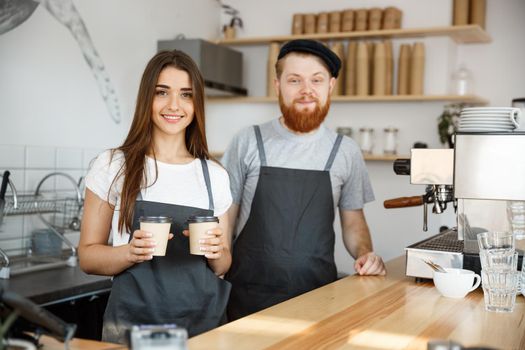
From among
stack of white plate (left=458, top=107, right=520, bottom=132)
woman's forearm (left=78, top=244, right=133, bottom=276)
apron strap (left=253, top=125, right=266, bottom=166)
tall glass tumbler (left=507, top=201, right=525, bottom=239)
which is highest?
stack of white plate (left=458, top=107, right=520, bottom=132)

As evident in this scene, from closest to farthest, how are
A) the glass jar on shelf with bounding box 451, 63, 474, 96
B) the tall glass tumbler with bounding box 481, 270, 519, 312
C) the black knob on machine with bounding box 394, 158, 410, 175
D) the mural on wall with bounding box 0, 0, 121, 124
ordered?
the tall glass tumbler with bounding box 481, 270, 519, 312 < the black knob on machine with bounding box 394, 158, 410, 175 < the mural on wall with bounding box 0, 0, 121, 124 < the glass jar on shelf with bounding box 451, 63, 474, 96

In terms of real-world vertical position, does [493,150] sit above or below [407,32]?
below

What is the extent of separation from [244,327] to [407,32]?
3.27 m

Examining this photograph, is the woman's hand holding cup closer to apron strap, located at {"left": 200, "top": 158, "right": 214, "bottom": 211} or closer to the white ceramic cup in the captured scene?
apron strap, located at {"left": 200, "top": 158, "right": 214, "bottom": 211}

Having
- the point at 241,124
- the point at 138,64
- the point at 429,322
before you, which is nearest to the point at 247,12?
the point at 241,124

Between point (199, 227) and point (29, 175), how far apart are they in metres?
1.99

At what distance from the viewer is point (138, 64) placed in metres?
4.39

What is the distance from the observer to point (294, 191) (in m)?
2.73

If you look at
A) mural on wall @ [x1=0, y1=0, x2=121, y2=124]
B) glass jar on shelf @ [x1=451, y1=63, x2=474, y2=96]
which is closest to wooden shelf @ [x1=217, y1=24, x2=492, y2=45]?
glass jar on shelf @ [x1=451, y1=63, x2=474, y2=96]

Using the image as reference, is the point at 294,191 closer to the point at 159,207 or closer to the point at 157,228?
the point at 159,207

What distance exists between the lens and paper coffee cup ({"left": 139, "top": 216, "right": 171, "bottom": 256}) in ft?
5.76

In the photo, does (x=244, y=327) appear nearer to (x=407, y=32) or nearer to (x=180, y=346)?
(x=180, y=346)

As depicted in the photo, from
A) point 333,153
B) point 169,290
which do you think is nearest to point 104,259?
point 169,290

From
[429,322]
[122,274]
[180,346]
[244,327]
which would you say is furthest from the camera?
[122,274]
